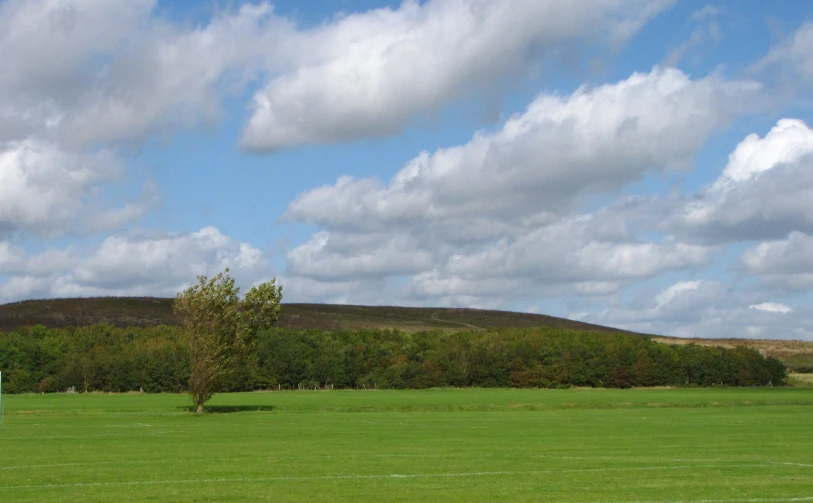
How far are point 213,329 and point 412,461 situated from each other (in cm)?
3702

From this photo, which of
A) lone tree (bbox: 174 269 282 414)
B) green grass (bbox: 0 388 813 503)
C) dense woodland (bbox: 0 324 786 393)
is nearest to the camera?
green grass (bbox: 0 388 813 503)

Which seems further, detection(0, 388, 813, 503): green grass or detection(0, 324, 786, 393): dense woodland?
detection(0, 324, 786, 393): dense woodland

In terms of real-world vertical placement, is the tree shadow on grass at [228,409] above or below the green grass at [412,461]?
below

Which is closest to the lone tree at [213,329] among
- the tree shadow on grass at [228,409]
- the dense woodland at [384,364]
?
the tree shadow on grass at [228,409]

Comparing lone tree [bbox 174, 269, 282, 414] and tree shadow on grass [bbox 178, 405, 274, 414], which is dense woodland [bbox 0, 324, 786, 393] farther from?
lone tree [bbox 174, 269, 282, 414]

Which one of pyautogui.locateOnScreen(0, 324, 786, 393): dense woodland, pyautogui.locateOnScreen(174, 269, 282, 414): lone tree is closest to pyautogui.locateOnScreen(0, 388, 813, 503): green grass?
pyautogui.locateOnScreen(174, 269, 282, 414): lone tree

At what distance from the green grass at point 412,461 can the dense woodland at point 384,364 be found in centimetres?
6838

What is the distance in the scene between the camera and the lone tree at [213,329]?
198ft

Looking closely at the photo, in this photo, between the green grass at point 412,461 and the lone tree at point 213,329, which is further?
the lone tree at point 213,329

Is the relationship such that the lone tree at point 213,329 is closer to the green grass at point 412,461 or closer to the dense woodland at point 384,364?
the green grass at point 412,461

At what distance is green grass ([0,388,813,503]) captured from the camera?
19.4 m

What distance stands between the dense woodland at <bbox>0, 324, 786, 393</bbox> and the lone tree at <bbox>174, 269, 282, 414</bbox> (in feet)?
167

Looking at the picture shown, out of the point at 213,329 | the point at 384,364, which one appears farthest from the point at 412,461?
the point at 384,364

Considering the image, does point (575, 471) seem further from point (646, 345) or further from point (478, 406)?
point (646, 345)
